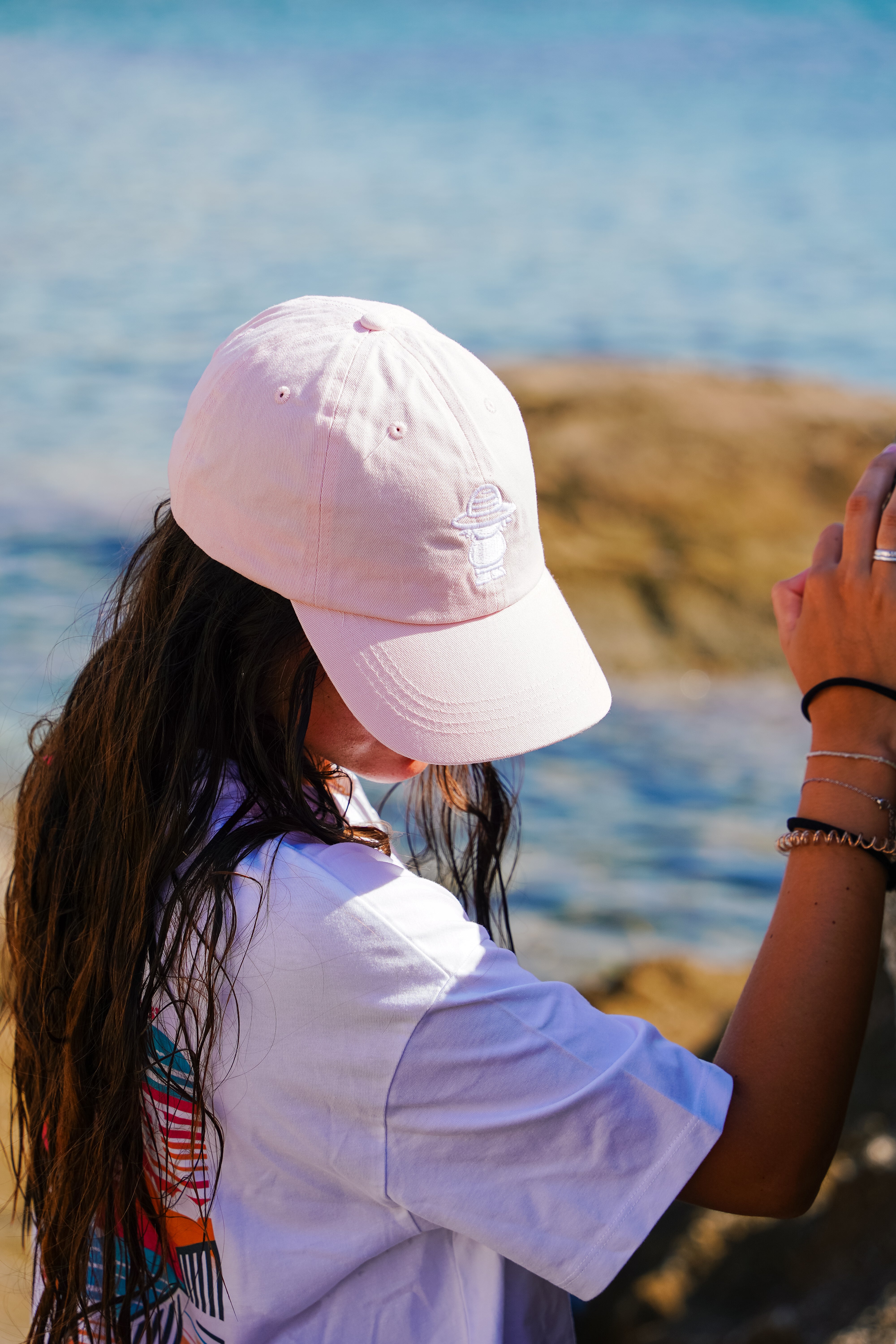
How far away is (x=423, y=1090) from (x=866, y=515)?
2.35 ft

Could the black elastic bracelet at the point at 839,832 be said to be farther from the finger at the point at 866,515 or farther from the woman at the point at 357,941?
the finger at the point at 866,515

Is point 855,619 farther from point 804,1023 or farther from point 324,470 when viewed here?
point 324,470

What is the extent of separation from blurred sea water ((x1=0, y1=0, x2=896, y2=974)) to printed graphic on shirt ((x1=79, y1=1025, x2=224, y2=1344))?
2.48ft

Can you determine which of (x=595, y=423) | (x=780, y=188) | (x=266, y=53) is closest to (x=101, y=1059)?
(x=595, y=423)

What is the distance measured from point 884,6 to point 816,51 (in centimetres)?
160

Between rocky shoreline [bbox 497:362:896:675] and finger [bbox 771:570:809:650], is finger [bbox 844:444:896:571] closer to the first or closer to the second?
finger [bbox 771:570:809:650]

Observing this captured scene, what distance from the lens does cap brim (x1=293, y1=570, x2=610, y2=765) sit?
1.08m

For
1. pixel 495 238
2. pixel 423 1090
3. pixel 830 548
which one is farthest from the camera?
pixel 495 238

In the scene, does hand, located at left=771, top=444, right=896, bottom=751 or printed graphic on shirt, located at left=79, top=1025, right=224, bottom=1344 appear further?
hand, located at left=771, top=444, right=896, bottom=751

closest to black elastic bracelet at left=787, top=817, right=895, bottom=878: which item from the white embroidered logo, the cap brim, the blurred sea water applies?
the cap brim

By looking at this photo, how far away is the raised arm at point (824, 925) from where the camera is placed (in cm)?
105

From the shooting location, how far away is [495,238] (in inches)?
671

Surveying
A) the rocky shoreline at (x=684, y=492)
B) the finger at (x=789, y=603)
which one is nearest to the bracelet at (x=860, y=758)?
the finger at (x=789, y=603)

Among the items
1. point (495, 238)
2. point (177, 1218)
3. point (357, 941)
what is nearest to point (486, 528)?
point (357, 941)
